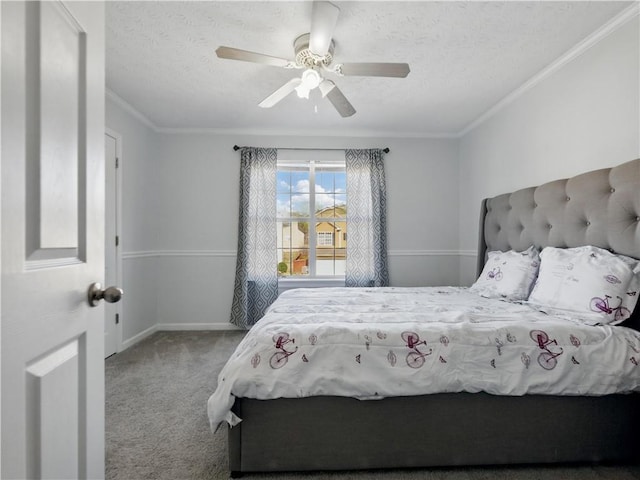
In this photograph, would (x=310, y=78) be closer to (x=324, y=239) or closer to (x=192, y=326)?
(x=324, y=239)

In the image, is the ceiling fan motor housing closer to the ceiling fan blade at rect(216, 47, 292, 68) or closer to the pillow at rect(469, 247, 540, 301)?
the ceiling fan blade at rect(216, 47, 292, 68)

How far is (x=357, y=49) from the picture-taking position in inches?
84.4

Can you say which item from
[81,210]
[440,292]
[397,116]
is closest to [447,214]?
[397,116]

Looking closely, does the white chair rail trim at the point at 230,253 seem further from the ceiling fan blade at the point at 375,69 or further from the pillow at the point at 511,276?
the ceiling fan blade at the point at 375,69

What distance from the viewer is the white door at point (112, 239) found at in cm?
291

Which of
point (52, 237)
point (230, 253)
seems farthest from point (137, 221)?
point (52, 237)

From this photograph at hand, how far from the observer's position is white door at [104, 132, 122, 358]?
2.91 metres

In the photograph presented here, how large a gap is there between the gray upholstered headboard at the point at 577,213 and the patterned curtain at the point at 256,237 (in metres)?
2.32

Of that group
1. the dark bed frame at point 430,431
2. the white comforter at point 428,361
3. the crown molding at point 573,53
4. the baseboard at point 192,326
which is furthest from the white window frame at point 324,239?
the dark bed frame at point 430,431

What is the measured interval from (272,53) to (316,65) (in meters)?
0.38

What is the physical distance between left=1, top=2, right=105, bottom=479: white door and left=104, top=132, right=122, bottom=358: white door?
246 cm

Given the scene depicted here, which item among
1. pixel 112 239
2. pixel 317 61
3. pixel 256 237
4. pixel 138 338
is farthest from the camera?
pixel 256 237

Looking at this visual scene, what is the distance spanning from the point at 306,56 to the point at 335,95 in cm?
32

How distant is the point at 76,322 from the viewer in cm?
72
